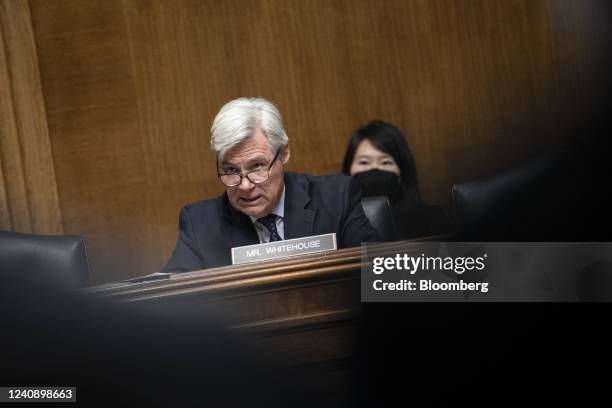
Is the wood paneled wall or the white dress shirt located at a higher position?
the wood paneled wall

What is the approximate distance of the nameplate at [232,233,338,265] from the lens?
164 cm

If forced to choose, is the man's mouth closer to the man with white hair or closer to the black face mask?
the man with white hair

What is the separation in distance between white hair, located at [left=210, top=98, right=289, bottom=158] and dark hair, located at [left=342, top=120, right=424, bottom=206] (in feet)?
2.39

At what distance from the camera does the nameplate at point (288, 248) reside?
164 centimetres

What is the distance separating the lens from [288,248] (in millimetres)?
1646

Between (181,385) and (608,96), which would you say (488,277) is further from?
(181,385)

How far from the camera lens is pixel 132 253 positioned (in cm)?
347

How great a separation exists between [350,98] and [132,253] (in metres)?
1.29

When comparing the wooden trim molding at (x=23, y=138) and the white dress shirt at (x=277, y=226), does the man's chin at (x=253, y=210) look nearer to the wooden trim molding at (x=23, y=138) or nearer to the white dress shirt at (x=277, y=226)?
the white dress shirt at (x=277, y=226)

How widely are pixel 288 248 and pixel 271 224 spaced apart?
59cm

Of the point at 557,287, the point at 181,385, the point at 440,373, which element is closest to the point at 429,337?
the point at 440,373

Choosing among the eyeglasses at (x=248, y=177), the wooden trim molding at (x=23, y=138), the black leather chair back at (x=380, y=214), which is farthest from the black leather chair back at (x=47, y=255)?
the wooden trim molding at (x=23, y=138)

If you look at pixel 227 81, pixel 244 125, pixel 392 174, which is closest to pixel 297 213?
pixel 244 125

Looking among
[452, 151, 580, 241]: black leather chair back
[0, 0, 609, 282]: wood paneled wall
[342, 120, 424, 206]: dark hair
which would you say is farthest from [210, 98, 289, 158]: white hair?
[452, 151, 580, 241]: black leather chair back
